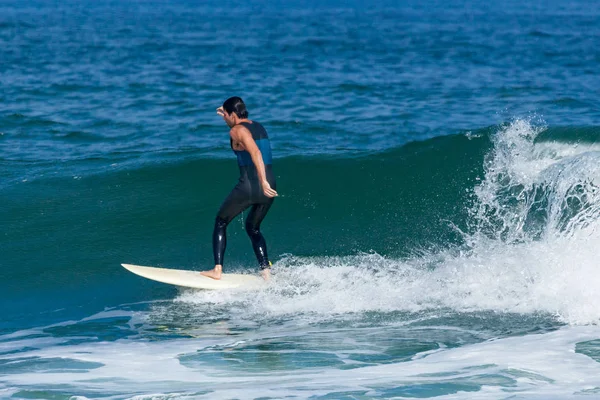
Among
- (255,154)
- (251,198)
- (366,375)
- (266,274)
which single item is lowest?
(366,375)

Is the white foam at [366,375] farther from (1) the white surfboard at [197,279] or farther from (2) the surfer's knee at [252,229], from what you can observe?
(2) the surfer's knee at [252,229]

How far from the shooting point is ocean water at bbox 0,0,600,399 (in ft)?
19.9

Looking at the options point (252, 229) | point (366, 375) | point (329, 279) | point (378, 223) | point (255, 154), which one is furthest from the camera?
point (378, 223)

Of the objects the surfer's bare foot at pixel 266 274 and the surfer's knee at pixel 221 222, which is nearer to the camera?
the surfer's knee at pixel 221 222

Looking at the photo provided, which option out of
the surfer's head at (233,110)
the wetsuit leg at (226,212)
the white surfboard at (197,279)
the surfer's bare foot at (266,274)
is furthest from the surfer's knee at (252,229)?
the surfer's head at (233,110)

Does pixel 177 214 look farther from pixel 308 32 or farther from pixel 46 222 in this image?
pixel 308 32

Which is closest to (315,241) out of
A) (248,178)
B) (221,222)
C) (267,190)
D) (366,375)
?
(221,222)

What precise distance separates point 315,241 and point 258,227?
6.95ft

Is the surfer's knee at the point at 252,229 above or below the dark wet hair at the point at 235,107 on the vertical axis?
below

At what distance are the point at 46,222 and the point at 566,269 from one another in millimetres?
6135

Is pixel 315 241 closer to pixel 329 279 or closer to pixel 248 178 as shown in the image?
pixel 329 279

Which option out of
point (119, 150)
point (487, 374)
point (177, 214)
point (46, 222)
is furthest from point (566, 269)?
point (119, 150)

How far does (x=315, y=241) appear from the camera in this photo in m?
10.0

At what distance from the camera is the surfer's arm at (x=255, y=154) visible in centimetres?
741
